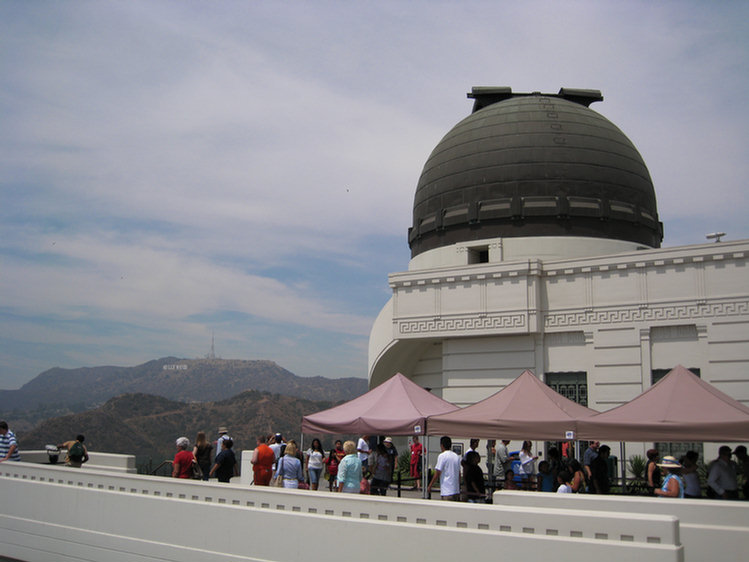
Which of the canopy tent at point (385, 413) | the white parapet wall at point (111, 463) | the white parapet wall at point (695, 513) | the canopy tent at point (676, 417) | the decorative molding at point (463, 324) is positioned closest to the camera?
the white parapet wall at point (695, 513)

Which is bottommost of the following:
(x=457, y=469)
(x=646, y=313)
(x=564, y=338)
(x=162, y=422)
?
(x=162, y=422)

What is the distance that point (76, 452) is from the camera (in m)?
13.3

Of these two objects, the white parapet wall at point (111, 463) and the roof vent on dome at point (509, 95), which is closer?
the white parapet wall at point (111, 463)

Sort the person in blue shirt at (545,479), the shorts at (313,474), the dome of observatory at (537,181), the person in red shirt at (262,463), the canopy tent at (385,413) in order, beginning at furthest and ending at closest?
the dome of observatory at (537,181) → the shorts at (313,474) → the canopy tent at (385,413) → the person in blue shirt at (545,479) → the person in red shirt at (262,463)

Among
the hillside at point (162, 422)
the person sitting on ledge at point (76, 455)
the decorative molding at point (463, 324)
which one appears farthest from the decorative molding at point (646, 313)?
the hillside at point (162, 422)

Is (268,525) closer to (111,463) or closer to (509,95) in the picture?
(111,463)

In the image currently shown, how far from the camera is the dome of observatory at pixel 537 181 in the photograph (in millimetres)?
22578

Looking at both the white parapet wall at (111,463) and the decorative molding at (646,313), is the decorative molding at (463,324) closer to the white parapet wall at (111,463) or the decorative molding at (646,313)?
the decorative molding at (646,313)

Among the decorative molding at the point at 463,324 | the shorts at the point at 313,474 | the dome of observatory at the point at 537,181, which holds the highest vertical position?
the dome of observatory at the point at 537,181

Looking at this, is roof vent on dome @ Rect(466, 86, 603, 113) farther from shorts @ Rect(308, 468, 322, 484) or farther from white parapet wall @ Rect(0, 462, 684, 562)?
white parapet wall @ Rect(0, 462, 684, 562)

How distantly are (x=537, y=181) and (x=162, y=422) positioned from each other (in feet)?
232

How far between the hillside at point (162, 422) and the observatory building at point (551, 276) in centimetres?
4586

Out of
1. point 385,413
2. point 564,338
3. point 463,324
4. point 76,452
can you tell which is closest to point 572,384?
point 564,338

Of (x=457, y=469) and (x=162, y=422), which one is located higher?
(x=457, y=469)
